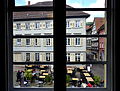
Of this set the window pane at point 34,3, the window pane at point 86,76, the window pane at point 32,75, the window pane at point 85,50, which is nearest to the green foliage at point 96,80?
the window pane at point 86,76

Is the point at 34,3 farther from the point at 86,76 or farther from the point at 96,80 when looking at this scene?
the point at 96,80

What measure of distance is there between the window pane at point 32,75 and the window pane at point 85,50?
28 centimetres

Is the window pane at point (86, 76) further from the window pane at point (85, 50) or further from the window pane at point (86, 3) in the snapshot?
the window pane at point (86, 3)

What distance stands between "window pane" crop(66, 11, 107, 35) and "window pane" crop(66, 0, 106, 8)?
0.21ft

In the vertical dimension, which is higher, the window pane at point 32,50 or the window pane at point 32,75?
the window pane at point 32,50

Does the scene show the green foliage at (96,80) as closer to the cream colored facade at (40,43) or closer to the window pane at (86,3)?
the cream colored facade at (40,43)

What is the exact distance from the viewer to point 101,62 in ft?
6.37

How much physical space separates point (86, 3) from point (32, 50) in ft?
2.51

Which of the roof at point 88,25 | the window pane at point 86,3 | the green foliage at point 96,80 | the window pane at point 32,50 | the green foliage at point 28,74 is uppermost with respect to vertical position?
the window pane at point 86,3

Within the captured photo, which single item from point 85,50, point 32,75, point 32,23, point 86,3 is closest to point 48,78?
point 32,75

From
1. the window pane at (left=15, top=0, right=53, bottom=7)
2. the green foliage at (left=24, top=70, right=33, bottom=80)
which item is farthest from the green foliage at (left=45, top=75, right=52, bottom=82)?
the window pane at (left=15, top=0, right=53, bottom=7)

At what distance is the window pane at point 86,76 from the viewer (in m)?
1.93
